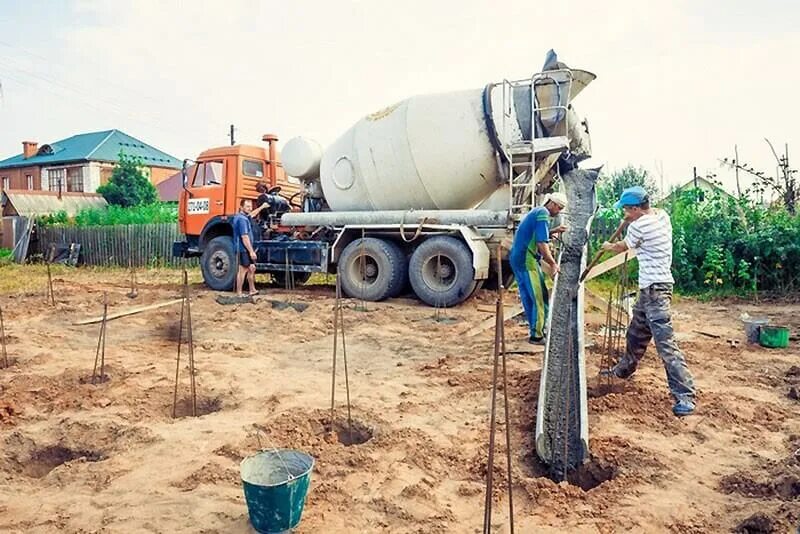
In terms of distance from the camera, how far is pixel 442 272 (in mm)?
8906

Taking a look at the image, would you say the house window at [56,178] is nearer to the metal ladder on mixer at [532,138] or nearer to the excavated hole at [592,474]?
the metal ladder on mixer at [532,138]

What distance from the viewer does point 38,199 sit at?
95.8ft

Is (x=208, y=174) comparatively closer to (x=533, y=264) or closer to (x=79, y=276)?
(x=79, y=276)

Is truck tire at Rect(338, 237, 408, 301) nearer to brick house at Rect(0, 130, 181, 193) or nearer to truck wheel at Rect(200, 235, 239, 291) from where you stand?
truck wheel at Rect(200, 235, 239, 291)

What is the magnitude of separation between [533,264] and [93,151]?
1576 inches

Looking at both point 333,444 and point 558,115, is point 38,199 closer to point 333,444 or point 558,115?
point 558,115

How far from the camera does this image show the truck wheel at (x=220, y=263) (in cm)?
1070

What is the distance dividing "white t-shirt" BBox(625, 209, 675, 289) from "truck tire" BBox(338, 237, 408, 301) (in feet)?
16.3

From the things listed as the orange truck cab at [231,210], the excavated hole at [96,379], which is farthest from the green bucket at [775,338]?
the orange truck cab at [231,210]

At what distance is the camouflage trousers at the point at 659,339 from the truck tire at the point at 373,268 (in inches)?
188

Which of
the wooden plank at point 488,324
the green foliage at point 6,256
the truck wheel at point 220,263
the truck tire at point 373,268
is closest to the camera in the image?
the wooden plank at point 488,324

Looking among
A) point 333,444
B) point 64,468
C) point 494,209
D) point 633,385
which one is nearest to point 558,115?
point 494,209

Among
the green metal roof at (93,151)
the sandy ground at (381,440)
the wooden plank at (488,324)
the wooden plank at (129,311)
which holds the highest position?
the green metal roof at (93,151)

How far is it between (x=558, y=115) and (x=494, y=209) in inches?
64.7
